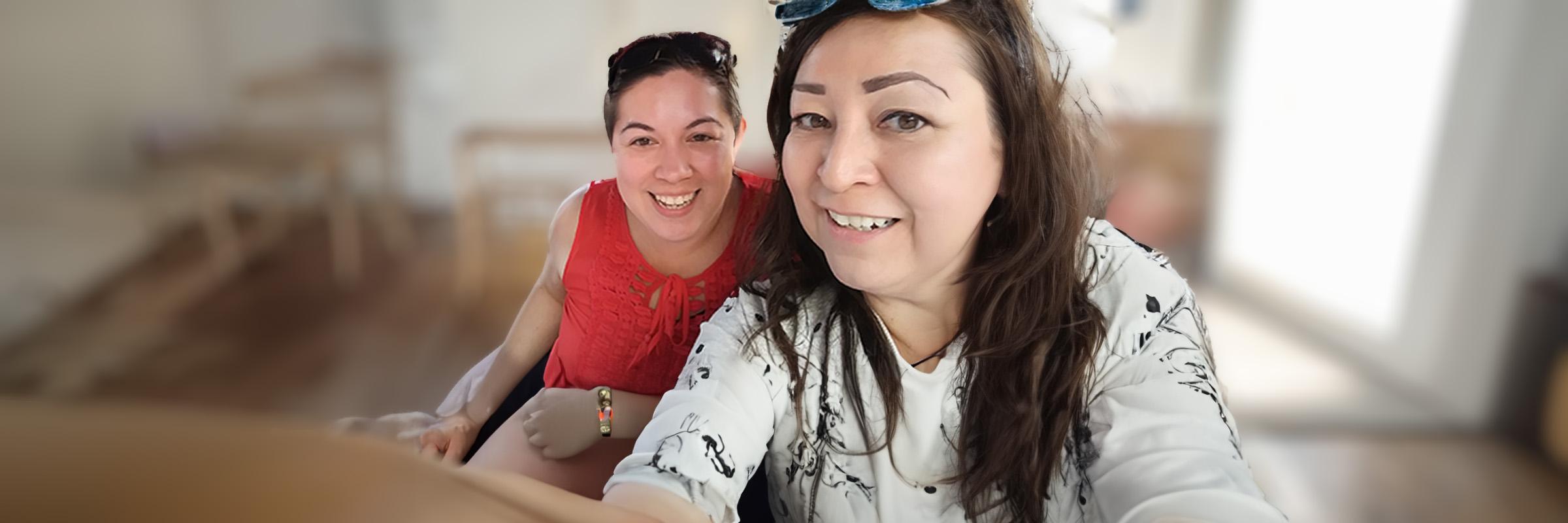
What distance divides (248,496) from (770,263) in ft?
1.88

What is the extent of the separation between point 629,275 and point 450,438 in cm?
20

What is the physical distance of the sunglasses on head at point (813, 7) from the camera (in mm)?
746

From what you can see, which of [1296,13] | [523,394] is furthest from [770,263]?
[1296,13]

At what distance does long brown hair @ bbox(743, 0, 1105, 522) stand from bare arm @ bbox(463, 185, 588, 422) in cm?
17

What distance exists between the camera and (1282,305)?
2598mm

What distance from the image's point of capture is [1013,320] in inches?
33.7

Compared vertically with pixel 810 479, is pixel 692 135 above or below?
above

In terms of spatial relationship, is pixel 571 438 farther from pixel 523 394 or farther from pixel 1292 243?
pixel 1292 243

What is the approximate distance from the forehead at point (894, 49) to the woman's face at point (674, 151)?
142mm

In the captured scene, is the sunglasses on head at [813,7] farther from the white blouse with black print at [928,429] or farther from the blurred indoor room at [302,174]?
the white blouse with black print at [928,429]

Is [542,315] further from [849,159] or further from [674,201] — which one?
[849,159]

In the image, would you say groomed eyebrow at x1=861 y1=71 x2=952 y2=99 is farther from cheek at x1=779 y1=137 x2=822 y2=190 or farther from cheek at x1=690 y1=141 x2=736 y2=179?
cheek at x1=690 y1=141 x2=736 y2=179

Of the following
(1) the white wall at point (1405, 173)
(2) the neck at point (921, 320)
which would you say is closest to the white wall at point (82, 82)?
(2) the neck at point (921, 320)

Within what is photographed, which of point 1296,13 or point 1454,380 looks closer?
point 1296,13
